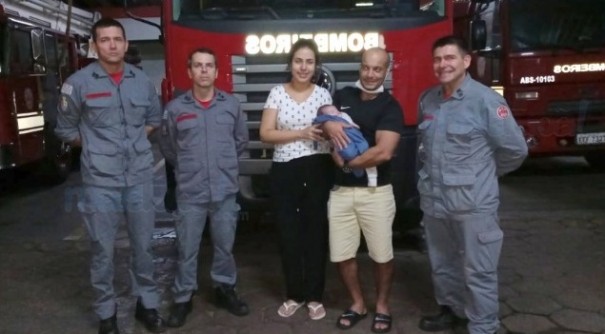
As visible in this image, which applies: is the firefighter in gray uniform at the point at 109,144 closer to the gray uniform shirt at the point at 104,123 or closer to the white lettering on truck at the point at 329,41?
the gray uniform shirt at the point at 104,123

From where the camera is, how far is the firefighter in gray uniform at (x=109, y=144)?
143 inches

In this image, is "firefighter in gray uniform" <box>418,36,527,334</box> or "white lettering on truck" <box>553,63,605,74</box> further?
"white lettering on truck" <box>553,63,605,74</box>

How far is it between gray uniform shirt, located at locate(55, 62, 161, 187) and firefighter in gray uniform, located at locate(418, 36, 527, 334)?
152 cm

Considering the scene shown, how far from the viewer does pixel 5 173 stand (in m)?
9.27

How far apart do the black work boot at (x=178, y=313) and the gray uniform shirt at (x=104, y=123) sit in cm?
83

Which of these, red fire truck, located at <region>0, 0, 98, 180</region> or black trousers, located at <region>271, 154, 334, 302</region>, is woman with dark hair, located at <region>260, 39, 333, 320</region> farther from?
red fire truck, located at <region>0, 0, 98, 180</region>

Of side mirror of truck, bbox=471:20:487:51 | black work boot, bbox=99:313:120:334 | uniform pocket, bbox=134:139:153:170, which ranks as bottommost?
black work boot, bbox=99:313:120:334

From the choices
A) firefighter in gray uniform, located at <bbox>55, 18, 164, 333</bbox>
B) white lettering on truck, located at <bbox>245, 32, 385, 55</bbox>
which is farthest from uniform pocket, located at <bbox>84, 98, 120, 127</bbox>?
white lettering on truck, located at <bbox>245, 32, 385, 55</bbox>

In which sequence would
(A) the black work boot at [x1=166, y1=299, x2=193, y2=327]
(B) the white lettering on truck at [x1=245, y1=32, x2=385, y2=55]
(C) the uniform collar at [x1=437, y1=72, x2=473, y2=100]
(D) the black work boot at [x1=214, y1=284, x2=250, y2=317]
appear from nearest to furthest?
(C) the uniform collar at [x1=437, y1=72, x2=473, y2=100], (A) the black work boot at [x1=166, y1=299, x2=193, y2=327], (D) the black work boot at [x1=214, y1=284, x2=250, y2=317], (B) the white lettering on truck at [x1=245, y1=32, x2=385, y2=55]

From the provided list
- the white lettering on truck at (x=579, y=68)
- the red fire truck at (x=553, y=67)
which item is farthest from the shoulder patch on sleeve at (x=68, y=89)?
the white lettering on truck at (x=579, y=68)

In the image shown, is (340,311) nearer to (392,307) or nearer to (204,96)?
(392,307)

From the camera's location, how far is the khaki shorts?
379cm

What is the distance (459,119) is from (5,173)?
24.3 feet

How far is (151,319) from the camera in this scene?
3988 millimetres
